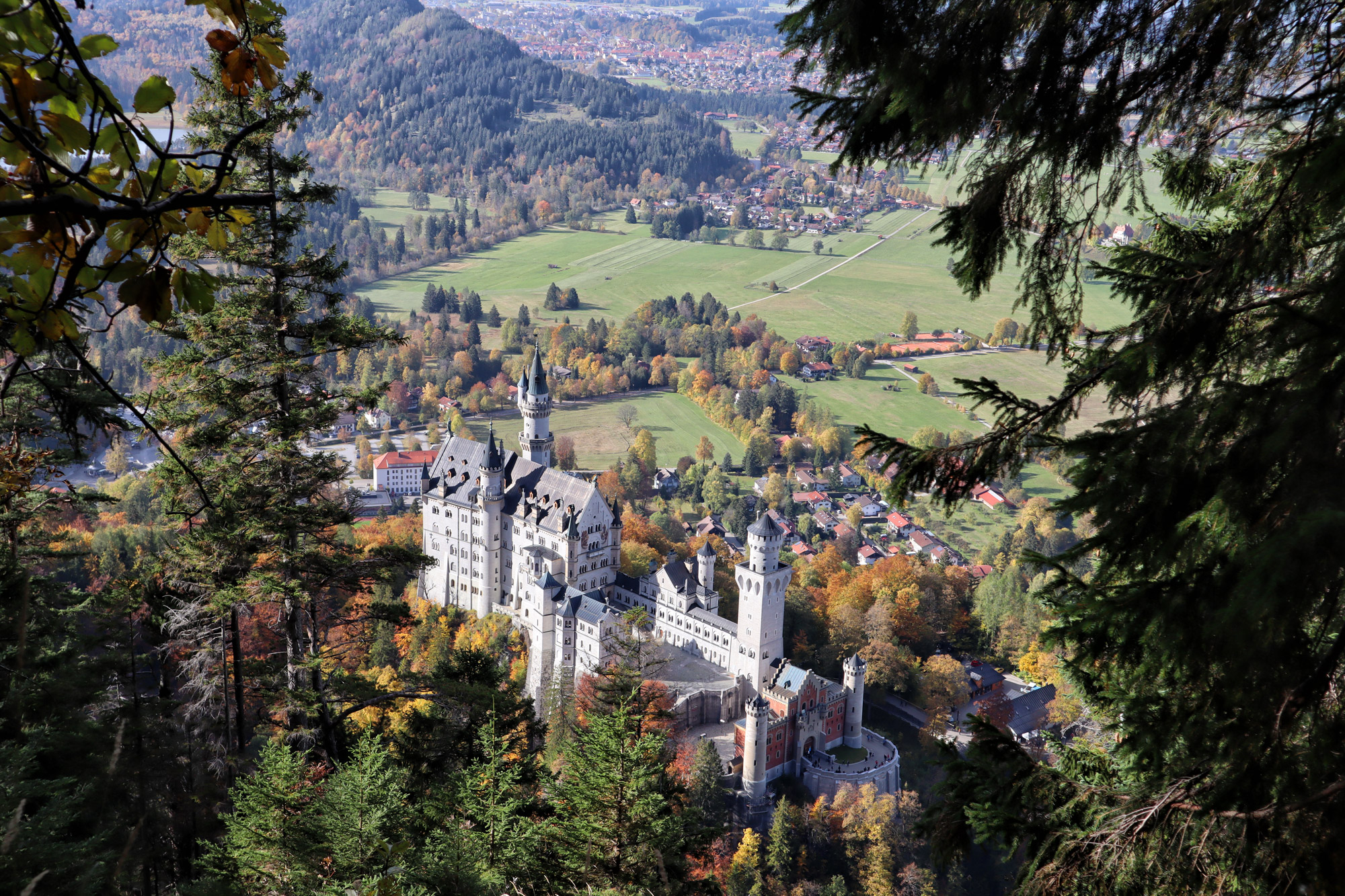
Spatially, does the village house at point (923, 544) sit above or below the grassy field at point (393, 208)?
below

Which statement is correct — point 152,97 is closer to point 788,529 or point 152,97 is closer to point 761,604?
point 761,604

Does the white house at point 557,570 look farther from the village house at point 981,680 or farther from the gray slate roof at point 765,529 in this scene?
→ the village house at point 981,680

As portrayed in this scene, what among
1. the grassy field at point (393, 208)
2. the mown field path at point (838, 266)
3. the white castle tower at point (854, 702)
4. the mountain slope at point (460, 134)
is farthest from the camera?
the mountain slope at point (460, 134)

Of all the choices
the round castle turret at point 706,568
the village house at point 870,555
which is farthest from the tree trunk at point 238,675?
the village house at point 870,555

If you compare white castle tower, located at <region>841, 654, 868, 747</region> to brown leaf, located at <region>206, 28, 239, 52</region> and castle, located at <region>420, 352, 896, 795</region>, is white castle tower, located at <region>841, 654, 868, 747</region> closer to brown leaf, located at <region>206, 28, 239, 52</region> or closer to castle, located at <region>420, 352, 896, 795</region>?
castle, located at <region>420, 352, 896, 795</region>

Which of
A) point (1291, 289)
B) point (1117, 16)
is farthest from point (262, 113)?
point (1291, 289)

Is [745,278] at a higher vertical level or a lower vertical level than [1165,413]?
lower

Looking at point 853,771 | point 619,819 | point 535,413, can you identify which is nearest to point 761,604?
point 853,771
